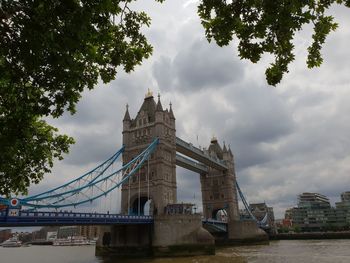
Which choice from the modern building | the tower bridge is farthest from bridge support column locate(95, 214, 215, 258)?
the modern building

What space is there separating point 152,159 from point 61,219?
19.7 metres

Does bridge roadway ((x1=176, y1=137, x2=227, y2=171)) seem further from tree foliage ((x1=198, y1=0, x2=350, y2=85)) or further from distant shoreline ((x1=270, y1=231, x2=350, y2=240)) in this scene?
tree foliage ((x1=198, y1=0, x2=350, y2=85))

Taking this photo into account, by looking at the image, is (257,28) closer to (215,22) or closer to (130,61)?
(215,22)

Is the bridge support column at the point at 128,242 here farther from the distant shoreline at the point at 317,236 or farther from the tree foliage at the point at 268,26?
the distant shoreline at the point at 317,236

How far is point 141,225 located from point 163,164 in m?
9.74

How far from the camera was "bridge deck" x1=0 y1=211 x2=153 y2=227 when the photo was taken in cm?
2511

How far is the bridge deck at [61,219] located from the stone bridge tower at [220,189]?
36.8m

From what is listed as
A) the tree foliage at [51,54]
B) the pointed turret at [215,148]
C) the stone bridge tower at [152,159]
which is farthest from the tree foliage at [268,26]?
the pointed turret at [215,148]

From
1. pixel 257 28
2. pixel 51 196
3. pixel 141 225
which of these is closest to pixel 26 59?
pixel 257 28

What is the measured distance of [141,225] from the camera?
39719 millimetres

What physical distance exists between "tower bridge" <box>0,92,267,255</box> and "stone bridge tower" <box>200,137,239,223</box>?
1.42 ft

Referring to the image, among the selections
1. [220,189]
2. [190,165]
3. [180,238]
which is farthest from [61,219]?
[220,189]

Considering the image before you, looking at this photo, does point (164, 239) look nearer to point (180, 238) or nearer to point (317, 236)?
point (180, 238)

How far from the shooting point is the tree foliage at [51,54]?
521 centimetres
